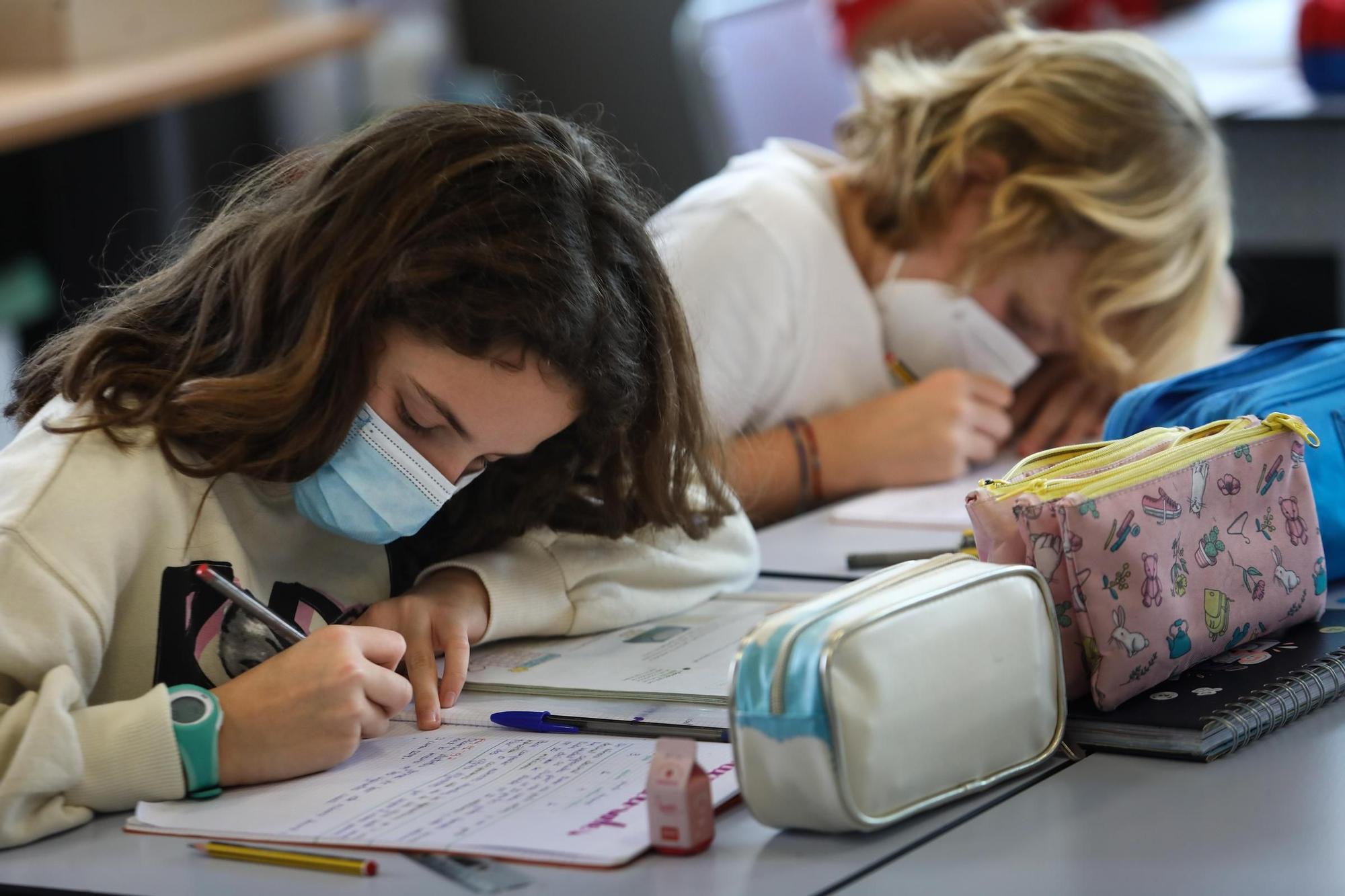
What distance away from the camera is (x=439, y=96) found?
2.20m

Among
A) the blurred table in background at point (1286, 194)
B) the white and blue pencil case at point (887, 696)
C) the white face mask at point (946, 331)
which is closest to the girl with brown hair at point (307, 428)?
the white and blue pencil case at point (887, 696)

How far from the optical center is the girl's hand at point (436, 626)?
1108mm

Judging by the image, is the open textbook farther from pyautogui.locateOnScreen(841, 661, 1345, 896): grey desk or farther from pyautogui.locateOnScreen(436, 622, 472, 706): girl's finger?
pyautogui.locateOnScreen(841, 661, 1345, 896): grey desk

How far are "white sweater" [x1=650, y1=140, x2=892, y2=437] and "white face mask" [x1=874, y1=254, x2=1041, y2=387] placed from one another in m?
0.03

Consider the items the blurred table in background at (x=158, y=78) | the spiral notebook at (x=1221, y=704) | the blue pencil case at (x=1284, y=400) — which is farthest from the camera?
the blurred table in background at (x=158, y=78)

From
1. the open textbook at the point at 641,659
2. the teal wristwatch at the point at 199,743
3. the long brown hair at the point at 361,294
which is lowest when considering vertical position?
the open textbook at the point at 641,659

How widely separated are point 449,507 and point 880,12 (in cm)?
173

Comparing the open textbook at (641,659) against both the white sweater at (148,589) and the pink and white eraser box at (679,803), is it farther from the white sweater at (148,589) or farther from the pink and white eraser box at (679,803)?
the pink and white eraser box at (679,803)

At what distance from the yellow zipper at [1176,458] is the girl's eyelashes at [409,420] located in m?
0.44

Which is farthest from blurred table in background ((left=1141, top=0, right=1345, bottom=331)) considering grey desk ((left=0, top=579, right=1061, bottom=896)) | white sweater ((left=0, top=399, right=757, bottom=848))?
grey desk ((left=0, top=579, right=1061, bottom=896))

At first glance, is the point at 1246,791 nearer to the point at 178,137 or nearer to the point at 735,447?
the point at 735,447

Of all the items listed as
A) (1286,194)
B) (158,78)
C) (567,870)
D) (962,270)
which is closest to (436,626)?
(567,870)

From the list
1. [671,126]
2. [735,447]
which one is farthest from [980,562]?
[671,126]

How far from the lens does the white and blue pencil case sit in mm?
804
